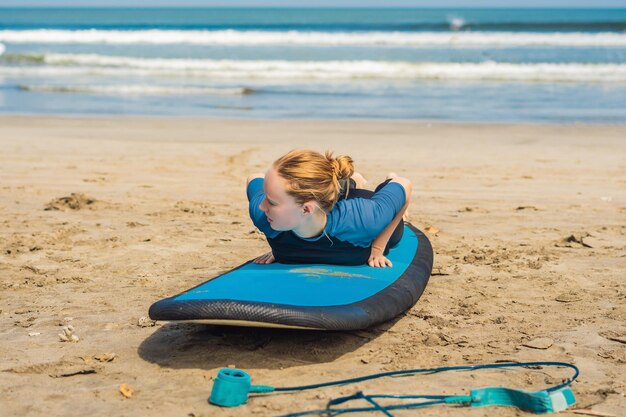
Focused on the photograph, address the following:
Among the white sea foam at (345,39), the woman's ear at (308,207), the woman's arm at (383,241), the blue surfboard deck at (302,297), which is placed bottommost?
the blue surfboard deck at (302,297)

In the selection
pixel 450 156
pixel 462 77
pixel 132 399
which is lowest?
pixel 132 399

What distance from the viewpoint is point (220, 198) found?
7.98m

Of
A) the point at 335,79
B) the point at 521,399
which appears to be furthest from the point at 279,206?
the point at 335,79

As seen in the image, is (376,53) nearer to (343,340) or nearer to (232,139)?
(232,139)

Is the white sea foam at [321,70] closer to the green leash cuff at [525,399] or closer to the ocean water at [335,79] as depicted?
the ocean water at [335,79]

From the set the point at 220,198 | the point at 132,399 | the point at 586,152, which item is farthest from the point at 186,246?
the point at 586,152

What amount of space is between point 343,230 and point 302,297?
0.60 meters

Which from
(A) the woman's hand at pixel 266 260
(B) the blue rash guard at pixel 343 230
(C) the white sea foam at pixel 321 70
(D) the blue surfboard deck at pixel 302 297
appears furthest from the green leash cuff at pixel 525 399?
(C) the white sea foam at pixel 321 70

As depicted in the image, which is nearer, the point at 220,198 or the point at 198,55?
the point at 220,198

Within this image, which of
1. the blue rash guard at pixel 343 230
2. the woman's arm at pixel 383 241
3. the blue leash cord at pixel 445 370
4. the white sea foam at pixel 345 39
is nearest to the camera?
the blue leash cord at pixel 445 370

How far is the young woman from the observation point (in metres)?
4.22

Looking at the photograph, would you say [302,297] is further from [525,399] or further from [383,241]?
[525,399]

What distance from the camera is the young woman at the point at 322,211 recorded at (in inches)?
166

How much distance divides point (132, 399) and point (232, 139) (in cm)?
830
